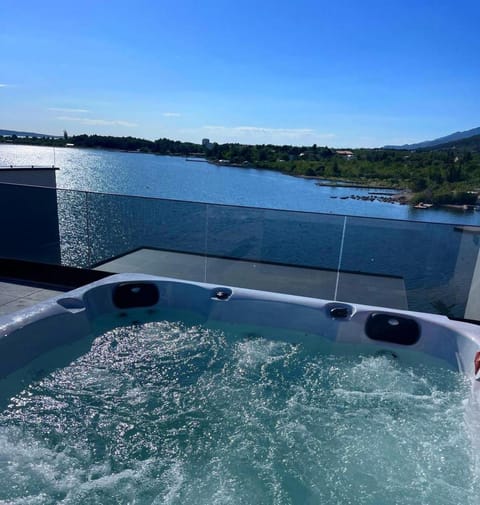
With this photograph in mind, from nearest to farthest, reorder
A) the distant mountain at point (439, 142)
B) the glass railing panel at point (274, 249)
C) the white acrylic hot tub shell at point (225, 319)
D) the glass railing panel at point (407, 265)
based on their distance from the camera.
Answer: the white acrylic hot tub shell at point (225, 319) < the glass railing panel at point (407, 265) < the glass railing panel at point (274, 249) < the distant mountain at point (439, 142)

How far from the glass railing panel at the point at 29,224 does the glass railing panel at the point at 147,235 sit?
48 cm

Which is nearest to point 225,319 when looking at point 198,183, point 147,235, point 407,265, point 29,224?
point 147,235

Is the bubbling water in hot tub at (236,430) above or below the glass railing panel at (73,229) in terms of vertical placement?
below

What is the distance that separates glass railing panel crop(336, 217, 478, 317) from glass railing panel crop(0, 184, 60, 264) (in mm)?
3381

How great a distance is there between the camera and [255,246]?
4.56 meters

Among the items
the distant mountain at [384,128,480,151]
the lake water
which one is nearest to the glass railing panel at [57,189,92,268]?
the lake water

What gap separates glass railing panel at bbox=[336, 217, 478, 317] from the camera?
3873 millimetres

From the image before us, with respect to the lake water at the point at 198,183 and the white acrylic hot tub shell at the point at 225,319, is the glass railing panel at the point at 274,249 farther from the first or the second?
the lake water at the point at 198,183

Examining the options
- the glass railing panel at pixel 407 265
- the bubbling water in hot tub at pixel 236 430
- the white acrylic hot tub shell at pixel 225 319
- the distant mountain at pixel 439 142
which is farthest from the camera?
the distant mountain at pixel 439 142

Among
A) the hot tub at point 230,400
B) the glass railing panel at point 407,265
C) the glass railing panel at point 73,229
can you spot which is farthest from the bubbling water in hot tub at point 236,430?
the glass railing panel at point 73,229

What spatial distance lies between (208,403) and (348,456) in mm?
840

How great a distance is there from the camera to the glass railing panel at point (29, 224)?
4625 millimetres

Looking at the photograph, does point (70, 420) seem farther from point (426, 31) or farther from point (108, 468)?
point (426, 31)

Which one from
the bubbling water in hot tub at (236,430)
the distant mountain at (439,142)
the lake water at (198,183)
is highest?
the distant mountain at (439,142)
